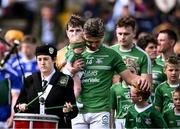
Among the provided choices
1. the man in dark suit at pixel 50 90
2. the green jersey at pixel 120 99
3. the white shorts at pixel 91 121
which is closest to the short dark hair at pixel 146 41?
the green jersey at pixel 120 99

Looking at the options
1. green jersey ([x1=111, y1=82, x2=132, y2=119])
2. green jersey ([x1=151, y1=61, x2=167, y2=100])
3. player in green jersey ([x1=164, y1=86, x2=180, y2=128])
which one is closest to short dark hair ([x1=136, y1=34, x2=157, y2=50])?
green jersey ([x1=151, y1=61, x2=167, y2=100])

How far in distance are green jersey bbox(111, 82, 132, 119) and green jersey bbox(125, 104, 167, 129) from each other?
3.16ft

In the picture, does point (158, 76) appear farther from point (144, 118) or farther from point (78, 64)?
point (78, 64)

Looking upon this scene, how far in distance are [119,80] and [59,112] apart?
2443mm

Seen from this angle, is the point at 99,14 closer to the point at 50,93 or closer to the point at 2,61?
the point at 2,61

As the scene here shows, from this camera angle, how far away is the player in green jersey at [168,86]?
15.6 meters

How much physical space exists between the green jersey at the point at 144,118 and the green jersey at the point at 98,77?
0.37 metres

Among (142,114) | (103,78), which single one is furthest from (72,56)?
(142,114)

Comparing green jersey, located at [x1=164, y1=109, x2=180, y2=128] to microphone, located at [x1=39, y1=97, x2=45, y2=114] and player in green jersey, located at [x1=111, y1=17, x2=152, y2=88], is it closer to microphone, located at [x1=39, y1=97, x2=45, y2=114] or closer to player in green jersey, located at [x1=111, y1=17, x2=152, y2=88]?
player in green jersey, located at [x1=111, y1=17, x2=152, y2=88]

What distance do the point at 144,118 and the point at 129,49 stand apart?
1768 millimetres

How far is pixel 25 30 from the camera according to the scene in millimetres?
29594

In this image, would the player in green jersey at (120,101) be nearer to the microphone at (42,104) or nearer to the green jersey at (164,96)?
the green jersey at (164,96)

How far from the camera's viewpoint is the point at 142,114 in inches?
571

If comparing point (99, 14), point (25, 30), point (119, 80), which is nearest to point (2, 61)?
point (119, 80)
